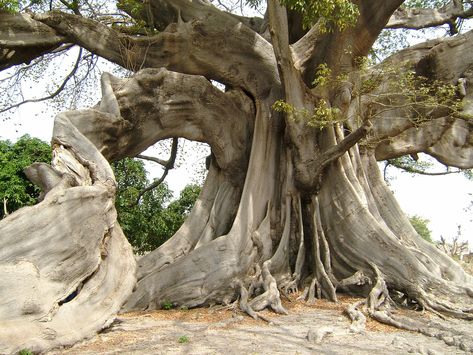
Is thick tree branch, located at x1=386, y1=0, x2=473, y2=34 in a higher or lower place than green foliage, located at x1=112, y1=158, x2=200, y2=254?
higher

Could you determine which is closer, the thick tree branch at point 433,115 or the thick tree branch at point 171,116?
the thick tree branch at point 171,116

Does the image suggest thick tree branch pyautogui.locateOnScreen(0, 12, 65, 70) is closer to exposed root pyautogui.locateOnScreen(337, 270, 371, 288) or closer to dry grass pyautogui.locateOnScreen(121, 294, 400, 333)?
dry grass pyautogui.locateOnScreen(121, 294, 400, 333)

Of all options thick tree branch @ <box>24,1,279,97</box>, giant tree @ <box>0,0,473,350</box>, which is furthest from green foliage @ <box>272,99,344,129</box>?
thick tree branch @ <box>24,1,279,97</box>

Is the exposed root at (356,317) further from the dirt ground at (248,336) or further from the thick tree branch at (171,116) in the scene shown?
the thick tree branch at (171,116)

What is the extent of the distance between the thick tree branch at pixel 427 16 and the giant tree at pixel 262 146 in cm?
36

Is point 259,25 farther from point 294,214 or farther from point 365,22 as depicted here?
point 294,214

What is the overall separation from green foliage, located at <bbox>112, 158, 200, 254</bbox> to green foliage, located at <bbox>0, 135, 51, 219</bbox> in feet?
6.96

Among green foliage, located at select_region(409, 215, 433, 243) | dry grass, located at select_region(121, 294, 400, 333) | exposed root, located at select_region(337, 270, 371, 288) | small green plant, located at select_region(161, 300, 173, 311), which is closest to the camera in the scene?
dry grass, located at select_region(121, 294, 400, 333)

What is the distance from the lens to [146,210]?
14562mm

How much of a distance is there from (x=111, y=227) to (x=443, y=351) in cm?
351

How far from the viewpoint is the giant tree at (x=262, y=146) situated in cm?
552

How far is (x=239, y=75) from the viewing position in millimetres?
8289

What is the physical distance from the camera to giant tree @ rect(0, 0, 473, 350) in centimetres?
552

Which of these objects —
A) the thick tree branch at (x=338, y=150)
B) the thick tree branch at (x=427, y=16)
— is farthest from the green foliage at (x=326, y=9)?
the thick tree branch at (x=427, y=16)
